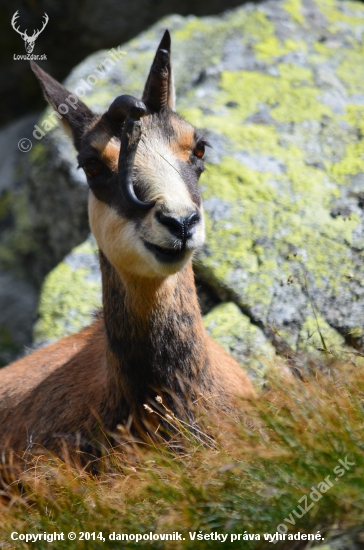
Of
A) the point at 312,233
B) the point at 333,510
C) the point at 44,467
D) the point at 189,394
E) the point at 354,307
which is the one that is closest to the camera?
the point at 333,510

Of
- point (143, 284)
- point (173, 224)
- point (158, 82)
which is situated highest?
point (158, 82)

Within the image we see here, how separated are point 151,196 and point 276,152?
4.00m

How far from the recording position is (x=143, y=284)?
5.44 m

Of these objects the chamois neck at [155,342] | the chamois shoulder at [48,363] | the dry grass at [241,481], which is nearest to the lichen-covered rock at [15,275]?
the chamois shoulder at [48,363]

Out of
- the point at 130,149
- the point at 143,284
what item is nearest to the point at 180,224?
the point at 143,284

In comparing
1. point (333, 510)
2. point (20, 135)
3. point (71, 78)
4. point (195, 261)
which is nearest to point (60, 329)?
point (195, 261)

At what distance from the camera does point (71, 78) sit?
1145 centimetres

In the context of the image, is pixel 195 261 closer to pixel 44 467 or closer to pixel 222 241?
pixel 222 241

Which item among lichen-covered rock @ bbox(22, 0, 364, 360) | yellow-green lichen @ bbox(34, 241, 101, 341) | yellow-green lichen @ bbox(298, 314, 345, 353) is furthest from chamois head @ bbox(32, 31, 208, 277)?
yellow-green lichen @ bbox(34, 241, 101, 341)

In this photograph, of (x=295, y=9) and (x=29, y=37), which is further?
(x=29, y=37)

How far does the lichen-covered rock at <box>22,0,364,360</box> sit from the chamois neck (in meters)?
1.24

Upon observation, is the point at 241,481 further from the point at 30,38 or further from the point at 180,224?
the point at 30,38

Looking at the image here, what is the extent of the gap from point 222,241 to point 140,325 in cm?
281

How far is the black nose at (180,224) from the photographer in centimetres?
484
